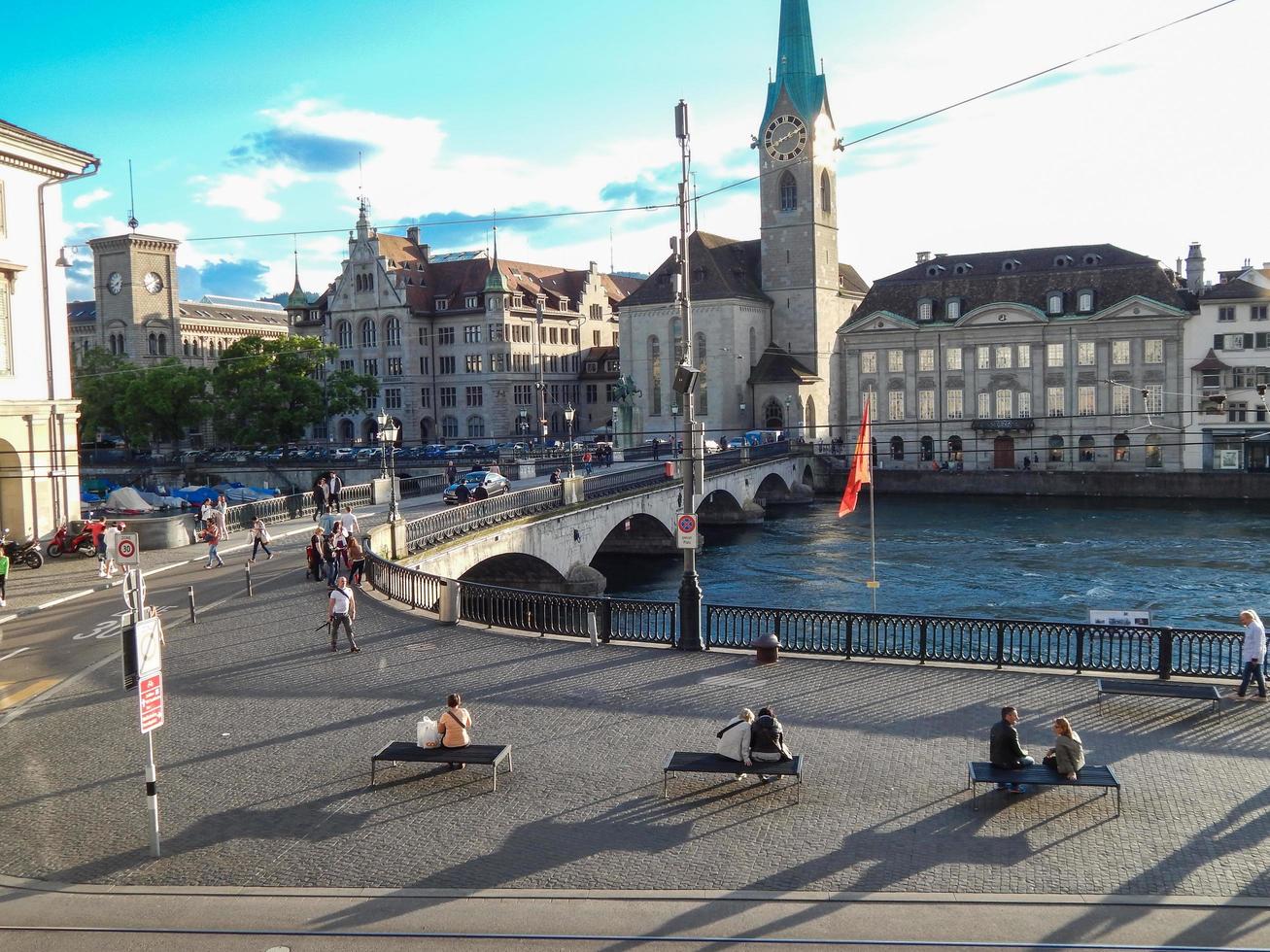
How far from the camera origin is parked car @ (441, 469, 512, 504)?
47062mm

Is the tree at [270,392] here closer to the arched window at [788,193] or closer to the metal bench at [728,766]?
the arched window at [788,193]

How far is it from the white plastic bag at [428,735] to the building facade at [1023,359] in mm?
65427

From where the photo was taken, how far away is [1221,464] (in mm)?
73688

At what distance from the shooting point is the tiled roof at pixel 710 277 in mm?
97125

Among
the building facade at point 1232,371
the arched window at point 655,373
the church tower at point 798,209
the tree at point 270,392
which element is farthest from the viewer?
the church tower at point 798,209

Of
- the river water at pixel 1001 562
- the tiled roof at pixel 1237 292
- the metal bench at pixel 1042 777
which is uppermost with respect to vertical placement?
the tiled roof at pixel 1237 292

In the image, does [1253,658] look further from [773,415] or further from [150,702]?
[773,415]

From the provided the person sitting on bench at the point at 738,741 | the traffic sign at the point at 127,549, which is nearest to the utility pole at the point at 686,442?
the person sitting on bench at the point at 738,741

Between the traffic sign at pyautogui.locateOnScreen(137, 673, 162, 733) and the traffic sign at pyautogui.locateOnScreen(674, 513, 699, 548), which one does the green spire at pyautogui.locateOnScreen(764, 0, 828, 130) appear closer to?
the traffic sign at pyautogui.locateOnScreen(674, 513, 699, 548)

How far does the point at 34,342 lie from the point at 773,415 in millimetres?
68290

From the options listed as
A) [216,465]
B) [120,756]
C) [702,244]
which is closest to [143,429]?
[216,465]

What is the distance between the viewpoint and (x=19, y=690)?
64.0 ft

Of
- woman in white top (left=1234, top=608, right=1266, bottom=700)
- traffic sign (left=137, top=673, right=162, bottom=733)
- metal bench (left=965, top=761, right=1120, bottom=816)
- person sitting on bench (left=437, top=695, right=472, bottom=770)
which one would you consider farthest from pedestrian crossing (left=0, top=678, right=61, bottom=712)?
woman in white top (left=1234, top=608, right=1266, bottom=700)

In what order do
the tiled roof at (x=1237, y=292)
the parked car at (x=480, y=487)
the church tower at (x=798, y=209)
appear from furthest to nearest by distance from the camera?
the church tower at (x=798, y=209)
the tiled roof at (x=1237, y=292)
the parked car at (x=480, y=487)
